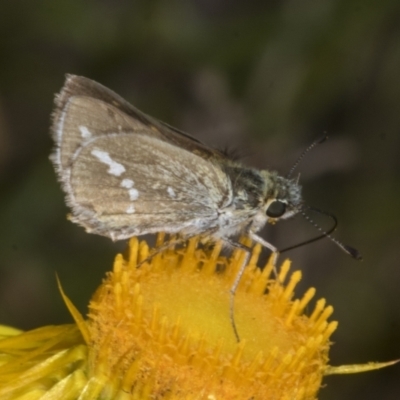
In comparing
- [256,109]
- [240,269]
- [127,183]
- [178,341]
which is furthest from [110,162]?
[256,109]

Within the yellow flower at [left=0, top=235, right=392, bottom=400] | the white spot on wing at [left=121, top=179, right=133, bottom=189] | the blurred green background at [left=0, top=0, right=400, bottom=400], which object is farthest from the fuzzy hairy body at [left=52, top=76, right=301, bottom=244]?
the blurred green background at [left=0, top=0, right=400, bottom=400]

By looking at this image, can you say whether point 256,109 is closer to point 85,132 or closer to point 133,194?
point 133,194

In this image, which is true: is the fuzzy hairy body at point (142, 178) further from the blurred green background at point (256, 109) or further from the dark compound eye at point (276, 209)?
the blurred green background at point (256, 109)

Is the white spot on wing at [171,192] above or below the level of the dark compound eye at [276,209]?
below

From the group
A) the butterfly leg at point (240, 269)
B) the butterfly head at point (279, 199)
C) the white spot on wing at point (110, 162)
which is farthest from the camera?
the butterfly head at point (279, 199)

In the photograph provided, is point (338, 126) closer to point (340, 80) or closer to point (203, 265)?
point (340, 80)

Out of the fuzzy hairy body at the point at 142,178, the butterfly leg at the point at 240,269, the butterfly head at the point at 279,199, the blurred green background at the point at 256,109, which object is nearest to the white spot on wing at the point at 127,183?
the fuzzy hairy body at the point at 142,178
